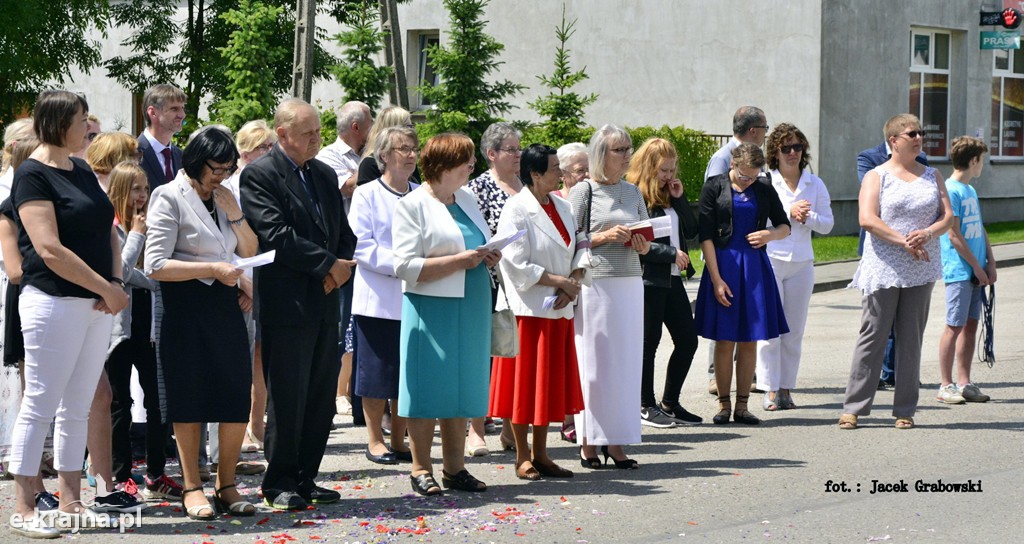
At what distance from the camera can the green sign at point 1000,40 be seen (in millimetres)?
27406

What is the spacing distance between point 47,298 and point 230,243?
938 millimetres

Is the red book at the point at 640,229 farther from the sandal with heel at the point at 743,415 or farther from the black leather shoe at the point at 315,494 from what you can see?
the black leather shoe at the point at 315,494

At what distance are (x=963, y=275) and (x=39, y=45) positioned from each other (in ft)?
57.5

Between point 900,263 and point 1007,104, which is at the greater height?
point 1007,104

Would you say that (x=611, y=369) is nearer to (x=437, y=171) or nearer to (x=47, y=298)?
(x=437, y=171)

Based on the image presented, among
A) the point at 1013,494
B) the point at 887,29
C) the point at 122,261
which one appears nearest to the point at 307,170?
the point at 122,261

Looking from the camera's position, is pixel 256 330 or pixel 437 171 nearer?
pixel 437 171

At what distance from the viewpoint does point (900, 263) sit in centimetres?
918

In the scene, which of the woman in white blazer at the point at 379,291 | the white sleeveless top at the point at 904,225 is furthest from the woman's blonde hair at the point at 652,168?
the woman in white blazer at the point at 379,291

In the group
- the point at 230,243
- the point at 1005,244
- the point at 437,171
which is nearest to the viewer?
the point at 230,243

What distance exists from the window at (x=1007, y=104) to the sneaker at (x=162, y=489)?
25755 mm

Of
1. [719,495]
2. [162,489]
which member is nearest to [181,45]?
[162,489]

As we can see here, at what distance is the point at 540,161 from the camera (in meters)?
7.77

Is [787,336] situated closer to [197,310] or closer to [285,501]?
[285,501]
